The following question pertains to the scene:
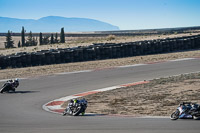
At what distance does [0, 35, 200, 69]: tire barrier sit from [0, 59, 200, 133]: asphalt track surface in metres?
6.45

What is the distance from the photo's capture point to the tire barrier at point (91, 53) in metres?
Answer: 31.0

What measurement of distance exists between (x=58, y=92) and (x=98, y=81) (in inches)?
145

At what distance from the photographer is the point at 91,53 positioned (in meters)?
35.2

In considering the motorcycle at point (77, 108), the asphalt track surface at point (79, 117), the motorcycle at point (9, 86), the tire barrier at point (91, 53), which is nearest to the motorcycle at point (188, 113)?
the asphalt track surface at point (79, 117)

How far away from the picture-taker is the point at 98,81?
2234 centimetres

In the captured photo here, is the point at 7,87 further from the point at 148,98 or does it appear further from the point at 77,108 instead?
the point at 77,108

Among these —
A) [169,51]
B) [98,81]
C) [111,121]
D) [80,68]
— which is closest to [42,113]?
[111,121]

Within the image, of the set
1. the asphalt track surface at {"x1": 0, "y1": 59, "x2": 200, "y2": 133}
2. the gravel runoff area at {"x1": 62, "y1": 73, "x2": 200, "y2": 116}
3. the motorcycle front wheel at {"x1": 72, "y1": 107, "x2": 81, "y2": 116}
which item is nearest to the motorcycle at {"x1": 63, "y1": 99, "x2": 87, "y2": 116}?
the motorcycle front wheel at {"x1": 72, "y1": 107, "x2": 81, "y2": 116}

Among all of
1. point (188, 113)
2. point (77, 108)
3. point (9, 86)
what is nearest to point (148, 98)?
point (77, 108)

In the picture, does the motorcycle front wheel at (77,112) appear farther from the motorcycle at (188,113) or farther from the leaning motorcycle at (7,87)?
the leaning motorcycle at (7,87)

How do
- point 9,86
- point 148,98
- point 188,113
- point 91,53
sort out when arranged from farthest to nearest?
point 91,53, point 9,86, point 148,98, point 188,113

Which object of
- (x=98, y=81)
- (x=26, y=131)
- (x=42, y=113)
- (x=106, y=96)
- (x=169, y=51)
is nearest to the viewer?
(x=26, y=131)

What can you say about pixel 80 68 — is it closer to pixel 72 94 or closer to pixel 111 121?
pixel 72 94

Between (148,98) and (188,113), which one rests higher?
(188,113)
